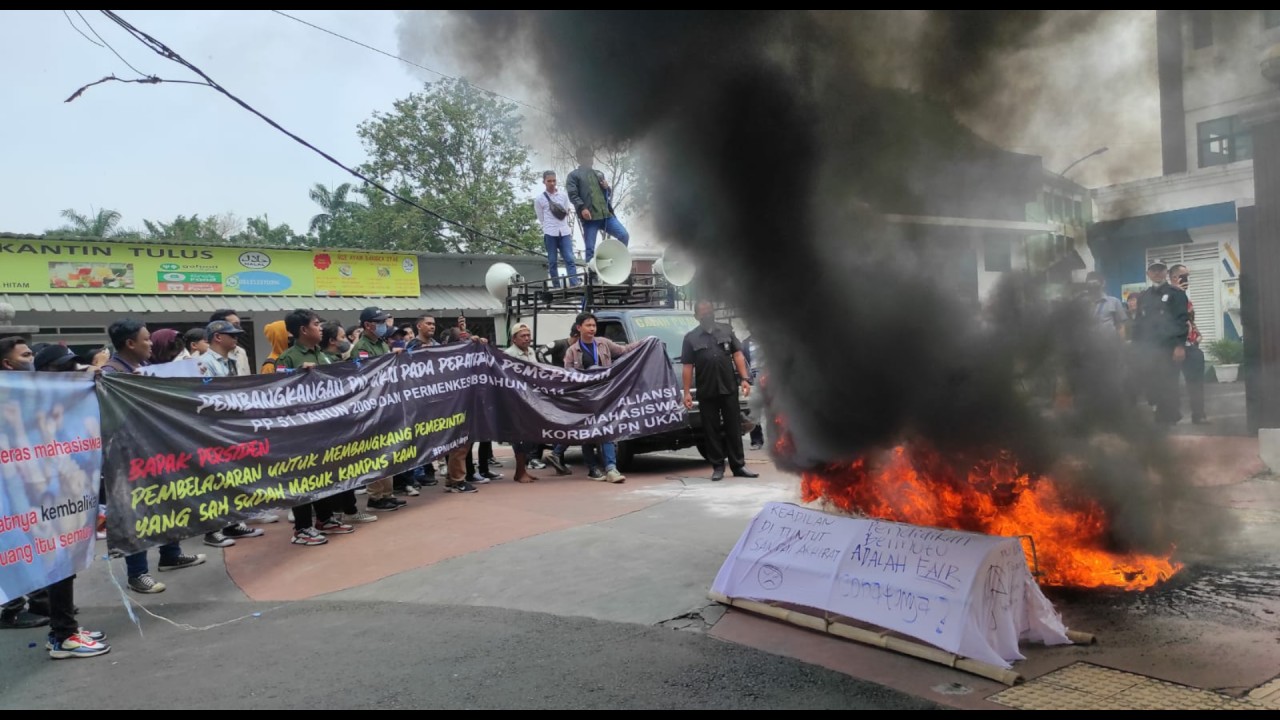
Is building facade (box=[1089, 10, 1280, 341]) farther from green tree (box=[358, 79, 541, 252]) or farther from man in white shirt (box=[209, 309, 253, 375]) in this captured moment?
green tree (box=[358, 79, 541, 252])

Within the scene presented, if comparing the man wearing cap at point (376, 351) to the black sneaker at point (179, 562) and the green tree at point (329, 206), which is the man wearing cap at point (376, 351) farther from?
the green tree at point (329, 206)

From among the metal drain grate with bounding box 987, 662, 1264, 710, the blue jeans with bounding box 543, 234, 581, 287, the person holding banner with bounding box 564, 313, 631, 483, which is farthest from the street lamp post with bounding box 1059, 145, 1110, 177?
the blue jeans with bounding box 543, 234, 581, 287

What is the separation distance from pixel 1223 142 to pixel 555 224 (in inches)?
281

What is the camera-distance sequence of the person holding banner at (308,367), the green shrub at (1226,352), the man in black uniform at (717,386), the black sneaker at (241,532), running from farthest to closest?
the green shrub at (1226,352)
the man in black uniform at (717,386)
the black sneaker at (241,532)
the person holding banner at (308,367)

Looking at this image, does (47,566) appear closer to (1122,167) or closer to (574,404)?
(574,404)

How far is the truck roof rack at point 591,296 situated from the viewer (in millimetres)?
10430

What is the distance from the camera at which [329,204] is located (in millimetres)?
36625

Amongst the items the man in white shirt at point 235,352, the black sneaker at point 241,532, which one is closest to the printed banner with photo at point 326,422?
the black sneaker at point 241,532

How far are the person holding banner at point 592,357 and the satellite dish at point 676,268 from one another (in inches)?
39.8

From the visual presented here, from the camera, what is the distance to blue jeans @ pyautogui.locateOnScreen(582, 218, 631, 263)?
9.96m

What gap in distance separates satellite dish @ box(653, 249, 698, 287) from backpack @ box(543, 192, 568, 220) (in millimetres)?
1426

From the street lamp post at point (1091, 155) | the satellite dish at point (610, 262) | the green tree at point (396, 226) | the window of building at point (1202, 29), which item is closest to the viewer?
the window of building at point (1202, 29)

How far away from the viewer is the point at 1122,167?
4703 mm

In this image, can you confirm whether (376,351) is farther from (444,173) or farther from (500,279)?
(444,173)
